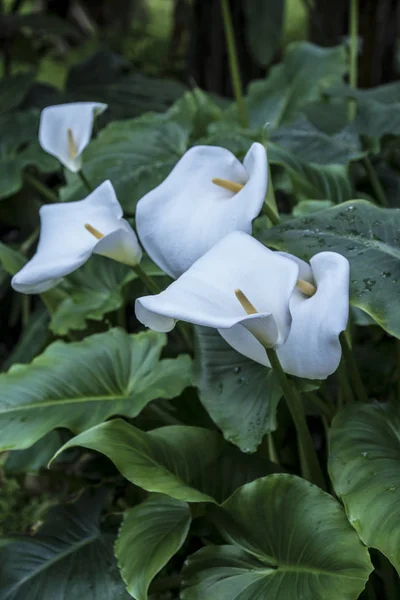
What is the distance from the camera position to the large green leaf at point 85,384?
2.92 ft

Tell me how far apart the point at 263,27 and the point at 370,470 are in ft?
4.66

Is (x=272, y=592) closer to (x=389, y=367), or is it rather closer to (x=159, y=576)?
(x=159, y=576)

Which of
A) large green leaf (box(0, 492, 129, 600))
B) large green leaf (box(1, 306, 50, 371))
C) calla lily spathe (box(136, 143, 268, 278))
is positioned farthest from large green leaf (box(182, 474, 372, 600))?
large green leaf (box(1, 306, 50, 371))

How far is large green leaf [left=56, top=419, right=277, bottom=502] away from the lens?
754 millimetres

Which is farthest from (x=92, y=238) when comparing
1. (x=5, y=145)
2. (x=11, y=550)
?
(x=5, y=145)

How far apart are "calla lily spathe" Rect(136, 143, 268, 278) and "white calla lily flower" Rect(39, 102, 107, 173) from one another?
269mm

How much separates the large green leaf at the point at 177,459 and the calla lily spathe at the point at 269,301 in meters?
0.17

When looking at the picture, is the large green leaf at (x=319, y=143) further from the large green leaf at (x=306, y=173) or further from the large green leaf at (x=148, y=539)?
the large green leaf at (x=148, y=539)

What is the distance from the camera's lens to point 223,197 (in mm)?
828

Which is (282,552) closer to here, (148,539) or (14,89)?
(148,539)

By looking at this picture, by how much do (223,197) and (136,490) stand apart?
562mm

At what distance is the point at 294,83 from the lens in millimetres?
1720

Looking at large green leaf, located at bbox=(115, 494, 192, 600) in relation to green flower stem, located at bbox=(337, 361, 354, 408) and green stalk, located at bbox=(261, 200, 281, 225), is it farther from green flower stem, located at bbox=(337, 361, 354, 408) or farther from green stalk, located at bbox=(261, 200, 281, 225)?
green stalk, located at bbox=(261, 200, 281, 225)

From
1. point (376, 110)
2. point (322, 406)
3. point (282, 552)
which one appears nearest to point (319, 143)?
point (376, 110)
